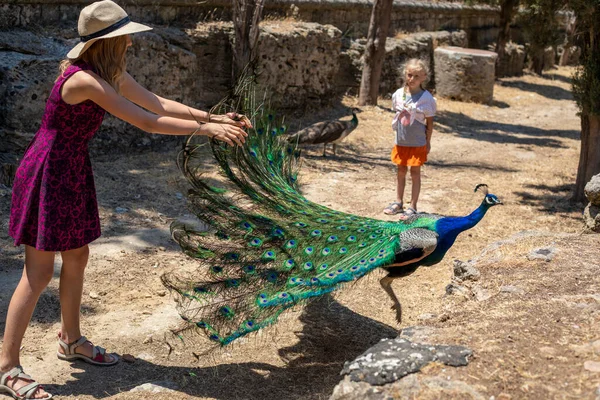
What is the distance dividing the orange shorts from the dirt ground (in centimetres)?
70

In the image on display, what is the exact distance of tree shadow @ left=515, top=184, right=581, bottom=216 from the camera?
8.66m

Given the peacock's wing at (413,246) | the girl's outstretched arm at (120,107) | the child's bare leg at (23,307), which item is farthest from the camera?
the peacock's wing at (413,246)

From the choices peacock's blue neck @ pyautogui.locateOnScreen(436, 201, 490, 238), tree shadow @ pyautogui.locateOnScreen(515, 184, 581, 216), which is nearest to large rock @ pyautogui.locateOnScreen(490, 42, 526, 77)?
tree shadow @ pyautogui.locateOnScreen(515, 184, 581, 216)

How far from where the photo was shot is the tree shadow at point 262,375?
14.0ft

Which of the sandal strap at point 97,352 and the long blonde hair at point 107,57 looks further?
the sandal strap at point 97,352

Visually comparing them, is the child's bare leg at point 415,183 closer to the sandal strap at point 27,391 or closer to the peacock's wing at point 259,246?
the peacock's wing at point 259,246

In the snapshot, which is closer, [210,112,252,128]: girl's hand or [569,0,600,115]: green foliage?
[210,112,252,128]: girl's hand

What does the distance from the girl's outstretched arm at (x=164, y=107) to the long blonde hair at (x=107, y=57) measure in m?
0.26

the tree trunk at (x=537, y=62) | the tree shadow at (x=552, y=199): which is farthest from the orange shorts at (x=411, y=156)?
the tree trunk at (x=537, y=62)

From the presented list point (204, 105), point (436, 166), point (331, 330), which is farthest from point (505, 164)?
point (331, 330)

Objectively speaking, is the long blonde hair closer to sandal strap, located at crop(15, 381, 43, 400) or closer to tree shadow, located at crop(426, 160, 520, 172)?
sandal strap, located at crop(15, 381, 43, 400)

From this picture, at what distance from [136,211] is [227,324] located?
348cm

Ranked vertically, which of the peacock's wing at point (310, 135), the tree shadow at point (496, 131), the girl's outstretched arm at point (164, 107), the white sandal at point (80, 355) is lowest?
the white sandal at point (80, 355)

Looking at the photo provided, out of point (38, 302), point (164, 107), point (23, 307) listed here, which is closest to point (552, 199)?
point (164, 107)
